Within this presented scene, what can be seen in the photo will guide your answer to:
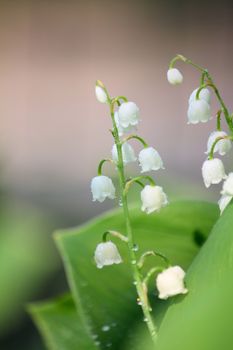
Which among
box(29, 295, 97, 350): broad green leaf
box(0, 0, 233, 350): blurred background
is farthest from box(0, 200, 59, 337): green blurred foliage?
box(0, 0, 233, 350): blurred background

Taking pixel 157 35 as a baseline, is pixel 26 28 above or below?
above

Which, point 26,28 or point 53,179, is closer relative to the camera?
point 53,179

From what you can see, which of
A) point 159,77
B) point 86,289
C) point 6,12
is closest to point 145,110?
point 159,77

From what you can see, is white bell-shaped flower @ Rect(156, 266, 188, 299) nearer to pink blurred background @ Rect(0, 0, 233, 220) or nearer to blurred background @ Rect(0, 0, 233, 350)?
blurred background @ Rect(0, 0, 233, 350)

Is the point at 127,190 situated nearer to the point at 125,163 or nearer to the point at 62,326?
the point at 125,163

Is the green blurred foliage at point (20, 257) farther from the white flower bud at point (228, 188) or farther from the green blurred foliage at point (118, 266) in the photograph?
the white flower bud at point (228, 188)

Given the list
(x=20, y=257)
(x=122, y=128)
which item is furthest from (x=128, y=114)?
(x=20, y=257)

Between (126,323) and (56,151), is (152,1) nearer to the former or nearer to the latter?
(56,151)
